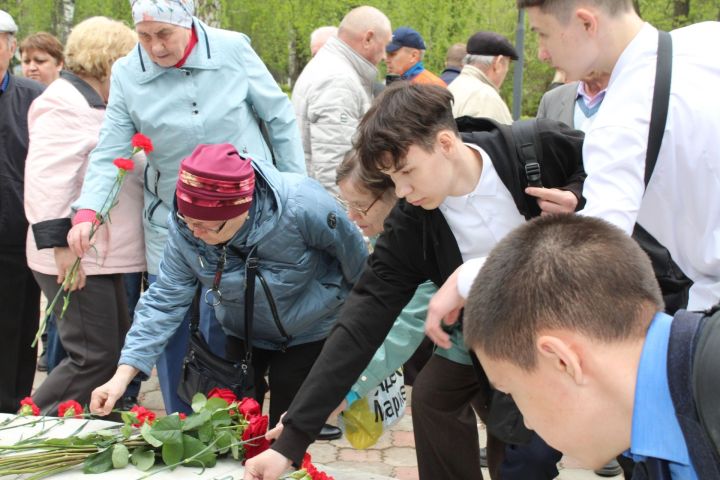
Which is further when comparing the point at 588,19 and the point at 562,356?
the point at 588,19

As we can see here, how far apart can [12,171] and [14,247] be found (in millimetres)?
350

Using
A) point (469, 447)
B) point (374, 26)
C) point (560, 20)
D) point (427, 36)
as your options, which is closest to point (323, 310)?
point (469, 447)

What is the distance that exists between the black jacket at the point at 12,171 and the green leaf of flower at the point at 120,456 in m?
2.09

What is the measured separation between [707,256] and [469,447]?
105cm

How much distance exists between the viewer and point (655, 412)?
1335 mm

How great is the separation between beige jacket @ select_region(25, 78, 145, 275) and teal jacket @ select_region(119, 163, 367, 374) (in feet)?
2.60

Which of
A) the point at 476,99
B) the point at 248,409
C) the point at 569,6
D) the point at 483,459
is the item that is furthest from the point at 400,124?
the point at 476,99

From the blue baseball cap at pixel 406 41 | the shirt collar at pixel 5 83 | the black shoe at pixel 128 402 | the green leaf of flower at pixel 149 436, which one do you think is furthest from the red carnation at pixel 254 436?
the blue baseball cap at pixel 406 41

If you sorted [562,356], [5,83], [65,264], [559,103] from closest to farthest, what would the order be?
[562,356] < [65,264] < [559,103] < [5,83]

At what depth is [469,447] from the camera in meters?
2.81

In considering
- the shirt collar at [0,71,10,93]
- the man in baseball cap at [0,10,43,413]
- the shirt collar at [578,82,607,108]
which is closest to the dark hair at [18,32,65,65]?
the man in baseball cap at [0,10,43,413]

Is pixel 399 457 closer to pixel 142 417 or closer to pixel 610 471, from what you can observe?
pixel 610 471

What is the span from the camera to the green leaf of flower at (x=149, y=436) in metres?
2.40

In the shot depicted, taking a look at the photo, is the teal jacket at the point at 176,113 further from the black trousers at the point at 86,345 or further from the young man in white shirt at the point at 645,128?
the young man in white shirt at the point at 645,128
